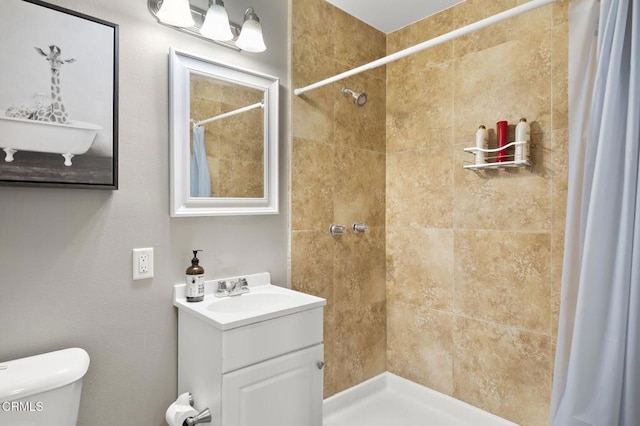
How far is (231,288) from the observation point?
5.66ft

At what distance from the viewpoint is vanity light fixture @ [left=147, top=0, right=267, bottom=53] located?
1491 mm

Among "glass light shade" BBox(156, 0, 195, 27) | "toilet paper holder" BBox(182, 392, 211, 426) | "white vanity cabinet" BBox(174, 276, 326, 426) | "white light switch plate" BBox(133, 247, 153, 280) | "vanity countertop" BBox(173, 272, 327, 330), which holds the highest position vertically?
"glass light shade" BBox(156, 0, 195, 27)

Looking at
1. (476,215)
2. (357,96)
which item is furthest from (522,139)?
(357,96)

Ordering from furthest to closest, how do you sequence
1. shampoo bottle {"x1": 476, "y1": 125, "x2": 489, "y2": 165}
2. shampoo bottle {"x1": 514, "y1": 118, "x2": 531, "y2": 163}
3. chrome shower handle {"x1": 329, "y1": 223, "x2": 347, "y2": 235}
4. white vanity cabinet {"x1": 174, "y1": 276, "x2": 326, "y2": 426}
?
chrome shower handle {"x1": 329, "y1": 223, "x2": 347, "y2": 235} → shampoo bottle {"x1": 476, "y1": 125, "x2": 489, "y2": 165} → shampoo bottle {"x1": 514, "y1": 118, "x2": 531, "y2": 163} → white vanity cabinet {"x1": 174, "y1": 276, "x2": 326, "y2": 426}

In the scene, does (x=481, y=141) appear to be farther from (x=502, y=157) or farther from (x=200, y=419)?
(x=200, y=419)

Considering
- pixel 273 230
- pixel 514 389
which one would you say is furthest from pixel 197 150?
pixel 514 389

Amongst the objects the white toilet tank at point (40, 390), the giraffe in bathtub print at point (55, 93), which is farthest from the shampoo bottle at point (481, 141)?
the white toilet tank at point (40, 390)

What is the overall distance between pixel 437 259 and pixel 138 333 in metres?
1.70

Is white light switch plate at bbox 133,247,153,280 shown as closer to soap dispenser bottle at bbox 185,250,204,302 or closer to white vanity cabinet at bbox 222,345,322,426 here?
soap dispenser bottle at bbox 185,250,204,302

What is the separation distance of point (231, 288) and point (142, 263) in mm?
406

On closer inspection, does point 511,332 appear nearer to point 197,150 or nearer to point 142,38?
point 197,150

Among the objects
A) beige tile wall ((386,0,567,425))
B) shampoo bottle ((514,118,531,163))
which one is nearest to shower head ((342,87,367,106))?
beige tile wall ((386,0,567,425))

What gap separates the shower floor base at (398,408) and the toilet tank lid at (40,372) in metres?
1.44

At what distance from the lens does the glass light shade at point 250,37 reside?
1691 mm
